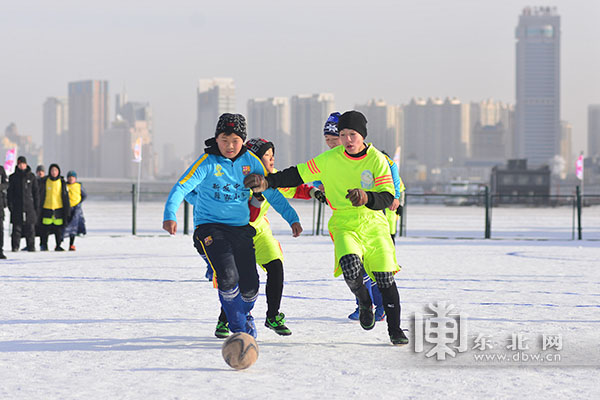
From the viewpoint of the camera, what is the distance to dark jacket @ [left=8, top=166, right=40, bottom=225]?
13.6 metres

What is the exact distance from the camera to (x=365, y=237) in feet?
18.5

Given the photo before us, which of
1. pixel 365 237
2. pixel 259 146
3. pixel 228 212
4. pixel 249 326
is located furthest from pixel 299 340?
pixel 259 146

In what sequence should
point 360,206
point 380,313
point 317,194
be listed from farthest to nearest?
point 380,313, point 317,194, point 360,206

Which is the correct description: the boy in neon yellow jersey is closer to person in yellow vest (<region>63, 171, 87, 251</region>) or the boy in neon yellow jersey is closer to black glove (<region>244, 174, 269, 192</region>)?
black glove (<region>244, 174, 269, 192</region>)

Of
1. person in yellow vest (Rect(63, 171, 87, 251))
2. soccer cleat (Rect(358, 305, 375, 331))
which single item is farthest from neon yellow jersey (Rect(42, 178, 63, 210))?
soccer cleat (Rect(358, 305, 375, 331))

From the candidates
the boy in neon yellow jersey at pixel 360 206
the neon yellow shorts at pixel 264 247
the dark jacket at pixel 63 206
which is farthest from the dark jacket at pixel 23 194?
the boy in neon yellow jersey at pixel 360 206

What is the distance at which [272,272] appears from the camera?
5.81 metres

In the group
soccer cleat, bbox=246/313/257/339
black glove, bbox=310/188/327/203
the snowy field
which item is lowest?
the snowy field

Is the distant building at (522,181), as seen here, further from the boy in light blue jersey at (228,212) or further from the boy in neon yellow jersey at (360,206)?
the boy in light blue jersey at (228,212)

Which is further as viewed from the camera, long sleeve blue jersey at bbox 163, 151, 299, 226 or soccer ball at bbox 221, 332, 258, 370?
long sleeve blue jersey at bbox 163, 151, 299, 226

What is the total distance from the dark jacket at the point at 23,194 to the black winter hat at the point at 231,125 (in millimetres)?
8991

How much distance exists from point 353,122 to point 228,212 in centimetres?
106

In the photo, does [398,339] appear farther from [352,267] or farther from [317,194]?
[317,194]

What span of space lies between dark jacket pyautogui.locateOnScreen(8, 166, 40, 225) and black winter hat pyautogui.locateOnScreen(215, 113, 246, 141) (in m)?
8.99
